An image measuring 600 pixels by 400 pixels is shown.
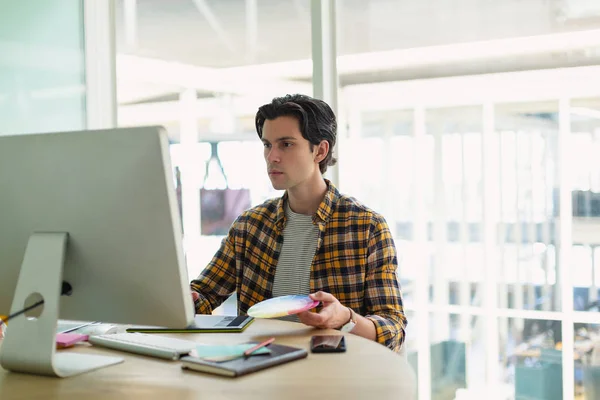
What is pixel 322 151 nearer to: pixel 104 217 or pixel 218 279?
pixel 218 279

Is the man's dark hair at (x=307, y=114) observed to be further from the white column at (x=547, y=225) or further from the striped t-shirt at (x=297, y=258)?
the white column at (x=547, y=225)

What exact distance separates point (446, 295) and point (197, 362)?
2.24 m

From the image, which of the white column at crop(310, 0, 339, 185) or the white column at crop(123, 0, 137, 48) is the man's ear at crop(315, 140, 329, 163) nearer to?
the white column at crop(310, 0, 339, 185)

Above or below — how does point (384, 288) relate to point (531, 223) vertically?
below

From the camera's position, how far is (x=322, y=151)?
227 cm

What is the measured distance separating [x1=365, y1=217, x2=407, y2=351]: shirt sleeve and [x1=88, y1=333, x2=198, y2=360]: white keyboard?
53 cm

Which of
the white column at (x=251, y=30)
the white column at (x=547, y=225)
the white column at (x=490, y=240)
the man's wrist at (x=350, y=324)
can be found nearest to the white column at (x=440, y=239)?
the white column at (x=490, y=240)

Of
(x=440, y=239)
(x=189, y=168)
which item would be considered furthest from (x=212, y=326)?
(x=189, y=168)

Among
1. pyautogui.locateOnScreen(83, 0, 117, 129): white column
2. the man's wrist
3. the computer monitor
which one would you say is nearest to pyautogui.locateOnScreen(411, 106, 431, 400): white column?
pyautogui.locateOnScreen(83, 0, 117, 129): white column

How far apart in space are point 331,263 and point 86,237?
90 centimetres

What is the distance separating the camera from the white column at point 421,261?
332 cm

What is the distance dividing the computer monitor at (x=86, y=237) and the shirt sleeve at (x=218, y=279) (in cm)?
74

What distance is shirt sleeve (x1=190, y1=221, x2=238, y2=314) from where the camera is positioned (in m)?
2.18

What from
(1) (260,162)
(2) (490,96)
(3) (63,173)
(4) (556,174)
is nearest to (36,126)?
(1) (260,162)
